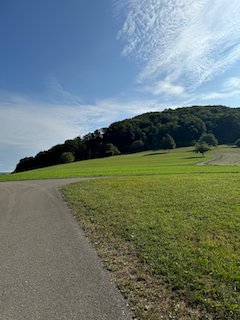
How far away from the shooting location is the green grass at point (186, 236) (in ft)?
12.6

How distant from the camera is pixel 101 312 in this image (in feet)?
10.8

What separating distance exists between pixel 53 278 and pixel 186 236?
4261 millimetres

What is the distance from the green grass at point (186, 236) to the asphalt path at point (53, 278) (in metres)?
1.21

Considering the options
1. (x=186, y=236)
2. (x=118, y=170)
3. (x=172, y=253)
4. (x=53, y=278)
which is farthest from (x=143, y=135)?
(x=53, y=278)

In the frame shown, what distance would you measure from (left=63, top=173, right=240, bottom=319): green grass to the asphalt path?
1207mm

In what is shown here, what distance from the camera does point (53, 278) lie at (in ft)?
13.8

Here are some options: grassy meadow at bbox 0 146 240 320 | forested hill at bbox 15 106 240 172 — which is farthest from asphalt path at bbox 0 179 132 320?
forested hill at bbox 15 106 240 172

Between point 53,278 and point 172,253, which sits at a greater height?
point 53,278

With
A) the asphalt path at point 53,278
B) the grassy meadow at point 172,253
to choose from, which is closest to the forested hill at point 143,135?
the grassy meadow at point 172,253

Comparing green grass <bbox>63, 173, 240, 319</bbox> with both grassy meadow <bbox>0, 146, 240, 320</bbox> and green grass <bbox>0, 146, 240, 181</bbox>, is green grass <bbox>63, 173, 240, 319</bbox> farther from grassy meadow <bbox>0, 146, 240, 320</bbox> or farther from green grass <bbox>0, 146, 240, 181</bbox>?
green grass <bbox>0, 146, 240, 181</bbox>

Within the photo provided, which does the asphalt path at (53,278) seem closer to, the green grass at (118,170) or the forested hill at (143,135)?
the green grass at (118,170)

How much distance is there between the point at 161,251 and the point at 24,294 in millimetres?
3432

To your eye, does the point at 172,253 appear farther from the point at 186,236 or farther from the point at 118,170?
the point at 118,170

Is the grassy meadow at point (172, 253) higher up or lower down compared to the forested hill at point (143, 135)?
lower down
